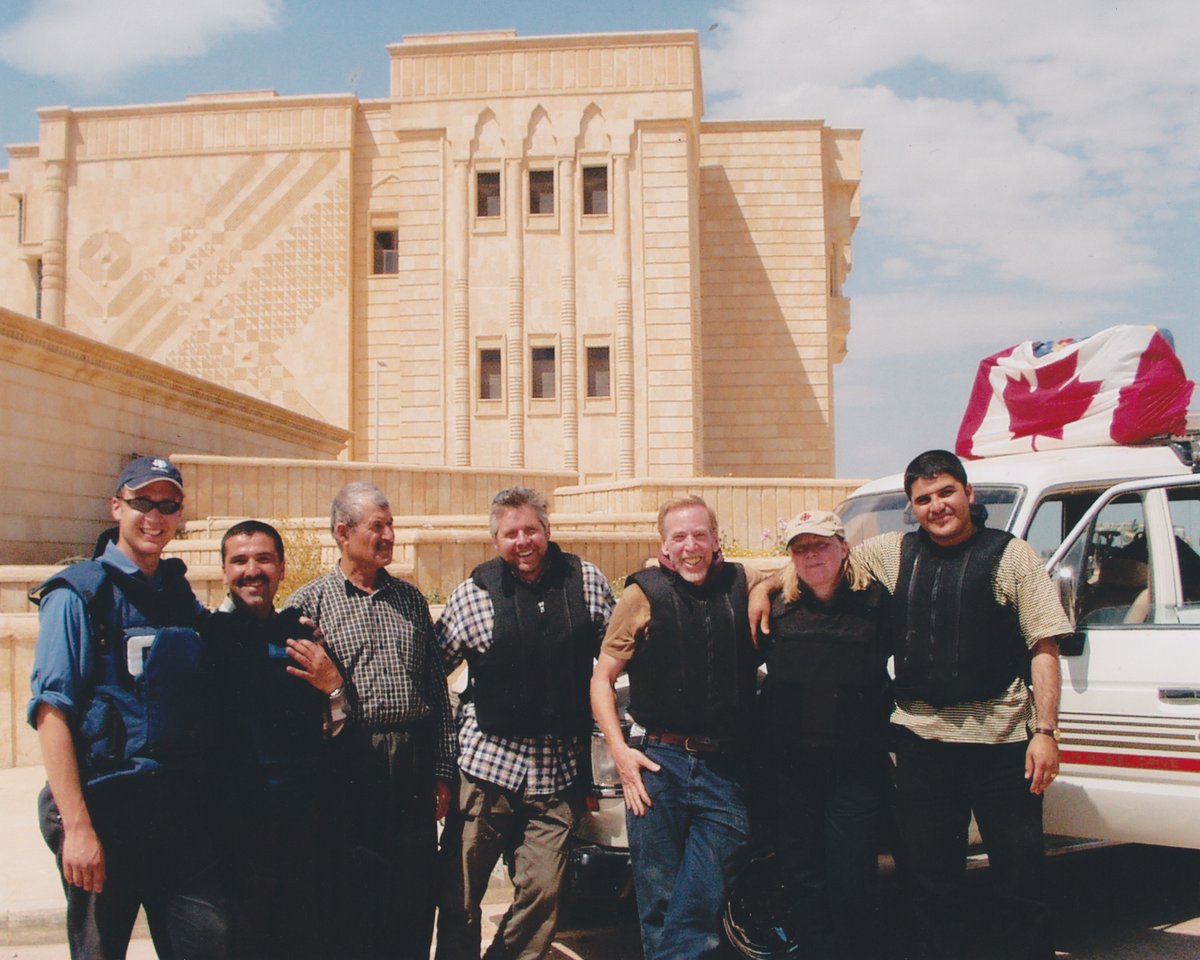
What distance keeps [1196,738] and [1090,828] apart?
0.58 meters

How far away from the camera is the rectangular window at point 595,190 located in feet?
84.8

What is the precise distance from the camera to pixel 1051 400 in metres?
5.69

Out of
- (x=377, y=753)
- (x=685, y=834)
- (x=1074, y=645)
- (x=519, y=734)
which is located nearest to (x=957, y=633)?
(x=1074, y=645)

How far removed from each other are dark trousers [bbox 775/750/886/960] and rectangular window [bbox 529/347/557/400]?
2185 centimetres

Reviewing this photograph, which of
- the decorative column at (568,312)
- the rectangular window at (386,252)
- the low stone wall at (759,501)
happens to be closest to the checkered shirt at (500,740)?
the low stone wall at (759,501)

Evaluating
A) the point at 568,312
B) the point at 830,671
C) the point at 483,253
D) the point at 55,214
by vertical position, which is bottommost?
the point at 830,671

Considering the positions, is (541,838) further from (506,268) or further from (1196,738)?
(506,268)

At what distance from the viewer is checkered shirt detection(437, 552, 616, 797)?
13.4ft

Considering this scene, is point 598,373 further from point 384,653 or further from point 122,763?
point 122,763

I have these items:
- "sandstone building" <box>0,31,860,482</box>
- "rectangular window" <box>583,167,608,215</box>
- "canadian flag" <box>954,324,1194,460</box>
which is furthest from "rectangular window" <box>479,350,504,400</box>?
"canadian flag" <box>954,324,1194,460</box>

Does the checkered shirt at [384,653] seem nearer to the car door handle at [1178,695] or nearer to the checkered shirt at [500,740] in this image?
the checkered shirt at [500,740]

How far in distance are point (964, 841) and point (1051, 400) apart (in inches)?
99.7

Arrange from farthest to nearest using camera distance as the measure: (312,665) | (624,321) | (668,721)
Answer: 1. (624,321)
2. (668,721)
3. (312,665)

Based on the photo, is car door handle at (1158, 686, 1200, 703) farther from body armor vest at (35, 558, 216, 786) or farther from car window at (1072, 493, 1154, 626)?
body armor vest at (35, 558, 216, 786)
